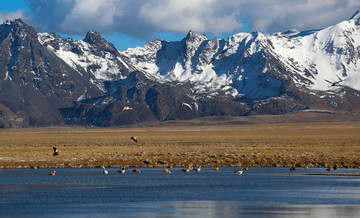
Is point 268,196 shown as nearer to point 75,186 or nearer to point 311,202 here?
point 311,202

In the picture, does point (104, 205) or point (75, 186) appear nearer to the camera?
point (104, 205)

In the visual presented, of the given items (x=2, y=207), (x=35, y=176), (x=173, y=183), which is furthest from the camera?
(x=35, y=176)

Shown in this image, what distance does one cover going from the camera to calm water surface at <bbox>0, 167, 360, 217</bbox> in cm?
4141

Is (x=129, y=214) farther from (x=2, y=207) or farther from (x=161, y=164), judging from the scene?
(x=161, y=164)

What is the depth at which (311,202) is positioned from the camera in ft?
149

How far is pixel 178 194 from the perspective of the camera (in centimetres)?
5059

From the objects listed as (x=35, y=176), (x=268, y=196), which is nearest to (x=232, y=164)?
(x=35, y=176)

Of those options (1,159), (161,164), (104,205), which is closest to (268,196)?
(104,205)

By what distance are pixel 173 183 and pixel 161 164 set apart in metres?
21.1

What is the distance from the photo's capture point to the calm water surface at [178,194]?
41406mm

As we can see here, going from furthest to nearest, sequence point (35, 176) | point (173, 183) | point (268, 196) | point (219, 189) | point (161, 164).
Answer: point (161, 164)
point (35, 176)
point (173, 183)
point (219, 189)
point (268, 196)

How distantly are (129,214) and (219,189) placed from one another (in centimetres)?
1496

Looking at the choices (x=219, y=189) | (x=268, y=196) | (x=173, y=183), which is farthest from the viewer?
(x=173, y=183)

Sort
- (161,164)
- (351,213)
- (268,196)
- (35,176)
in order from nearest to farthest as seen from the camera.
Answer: (351,213)
(268,196)
(35,176)
(161,164)
